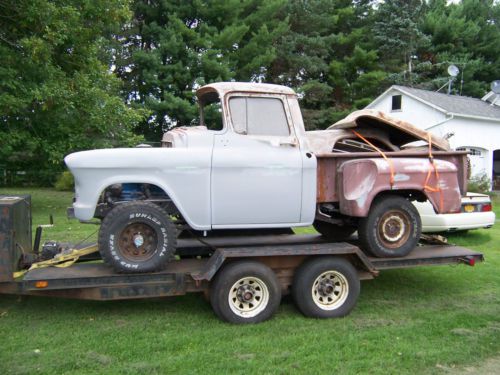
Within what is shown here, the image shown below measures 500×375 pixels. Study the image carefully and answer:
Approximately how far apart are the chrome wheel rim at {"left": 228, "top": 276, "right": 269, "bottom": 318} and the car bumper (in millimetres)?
4959

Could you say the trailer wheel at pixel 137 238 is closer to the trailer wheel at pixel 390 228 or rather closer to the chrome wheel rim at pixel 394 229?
the trailer wheel at pixel 390 228

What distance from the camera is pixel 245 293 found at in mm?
5570

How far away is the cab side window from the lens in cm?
586

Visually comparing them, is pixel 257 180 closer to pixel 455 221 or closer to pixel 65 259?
pixel 65 259

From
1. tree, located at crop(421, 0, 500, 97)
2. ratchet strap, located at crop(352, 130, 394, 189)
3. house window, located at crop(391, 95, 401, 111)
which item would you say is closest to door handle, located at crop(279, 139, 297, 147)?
ratchet strap, located at crop(352, 130, 394, 189)

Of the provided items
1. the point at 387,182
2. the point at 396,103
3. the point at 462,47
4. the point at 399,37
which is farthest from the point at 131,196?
the point at 462,47

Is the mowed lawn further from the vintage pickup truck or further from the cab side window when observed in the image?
the cab side window

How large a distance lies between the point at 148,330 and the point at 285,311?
161 cm

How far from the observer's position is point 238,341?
16.6 feet

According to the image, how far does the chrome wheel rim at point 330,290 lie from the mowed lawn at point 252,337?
213 mm

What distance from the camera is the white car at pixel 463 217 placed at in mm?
9453

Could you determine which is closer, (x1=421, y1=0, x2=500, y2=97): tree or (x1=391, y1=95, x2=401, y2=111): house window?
(x1=391, y1=95, x2=401, y2=111): house window

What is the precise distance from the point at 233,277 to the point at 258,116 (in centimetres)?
186

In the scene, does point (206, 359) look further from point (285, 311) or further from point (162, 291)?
point (285, 311)
